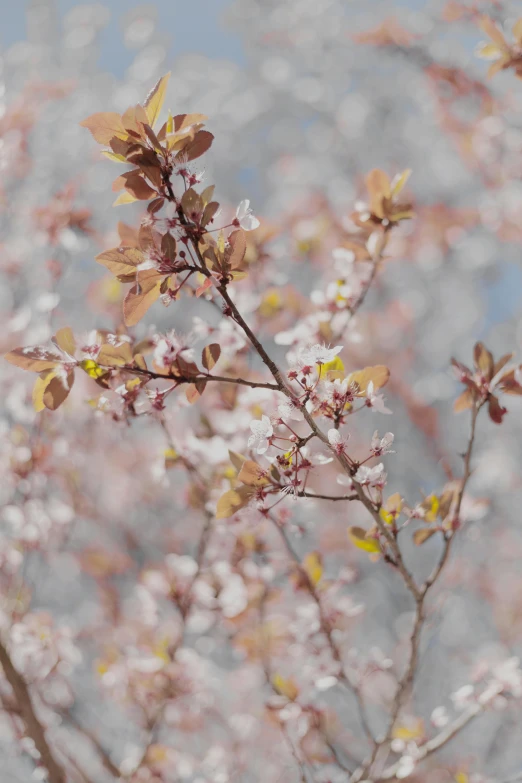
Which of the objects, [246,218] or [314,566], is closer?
[246,218]

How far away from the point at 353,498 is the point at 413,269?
6.48 metres

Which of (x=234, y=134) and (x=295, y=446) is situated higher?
(x=234, y=134)

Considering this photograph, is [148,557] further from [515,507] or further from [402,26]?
[402,26]

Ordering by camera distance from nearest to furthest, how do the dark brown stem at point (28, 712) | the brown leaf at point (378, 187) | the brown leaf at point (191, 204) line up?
the brown leaf at point (191, 204) < the brown leaf at point (378, 187) < the dark brown stem at point (28, 712)

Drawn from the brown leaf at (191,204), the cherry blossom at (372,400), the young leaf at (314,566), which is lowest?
the cherry blossom at (372,400)

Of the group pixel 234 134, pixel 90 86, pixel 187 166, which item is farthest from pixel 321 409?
pixel 90 86

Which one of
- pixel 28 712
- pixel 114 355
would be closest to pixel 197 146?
pixel 114 355

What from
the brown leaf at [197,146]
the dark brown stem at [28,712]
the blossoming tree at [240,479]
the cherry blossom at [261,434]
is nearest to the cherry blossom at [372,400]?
the blossoming tree at [240,479]

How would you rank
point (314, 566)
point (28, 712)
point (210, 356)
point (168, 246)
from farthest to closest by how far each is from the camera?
point (314, 566)
point (28, 712)
point (210, 356)
point (168, 246)

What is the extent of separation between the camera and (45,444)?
105 inches

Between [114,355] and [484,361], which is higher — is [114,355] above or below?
above

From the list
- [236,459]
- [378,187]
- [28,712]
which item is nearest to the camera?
[236,459]

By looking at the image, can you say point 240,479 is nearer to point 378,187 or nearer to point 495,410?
point 495,410

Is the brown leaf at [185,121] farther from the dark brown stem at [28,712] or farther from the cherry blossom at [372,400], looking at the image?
the dark brown stem at [28,712]
